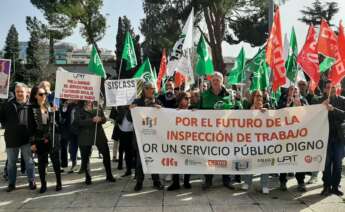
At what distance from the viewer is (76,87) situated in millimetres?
7488

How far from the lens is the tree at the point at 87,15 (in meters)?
36.6

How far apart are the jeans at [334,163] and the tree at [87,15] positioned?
102ft

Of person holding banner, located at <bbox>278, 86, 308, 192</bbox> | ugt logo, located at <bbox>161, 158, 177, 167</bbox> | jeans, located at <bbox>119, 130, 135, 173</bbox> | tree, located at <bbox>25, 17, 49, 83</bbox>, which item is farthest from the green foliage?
person holding banner, located at <bbox>278, 86, 308, 192</bbox>

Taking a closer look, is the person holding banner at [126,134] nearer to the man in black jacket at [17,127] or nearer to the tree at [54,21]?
the man in black jacket at [17,127]

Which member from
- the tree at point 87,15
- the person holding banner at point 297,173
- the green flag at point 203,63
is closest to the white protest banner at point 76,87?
the green flag at point 203,63

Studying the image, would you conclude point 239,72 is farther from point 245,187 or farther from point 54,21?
point 54,21

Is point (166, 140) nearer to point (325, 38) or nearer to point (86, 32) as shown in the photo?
point (325, 38)

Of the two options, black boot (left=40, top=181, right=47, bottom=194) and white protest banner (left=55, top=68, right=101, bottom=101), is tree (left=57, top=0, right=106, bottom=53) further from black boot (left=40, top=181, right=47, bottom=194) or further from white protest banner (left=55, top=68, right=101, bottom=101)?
black boot (left=40, top=181, right=47, bottom=194)

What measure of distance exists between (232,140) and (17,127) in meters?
3.71

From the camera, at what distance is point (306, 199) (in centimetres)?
648

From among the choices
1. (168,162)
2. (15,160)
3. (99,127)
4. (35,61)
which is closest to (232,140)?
(168,162)

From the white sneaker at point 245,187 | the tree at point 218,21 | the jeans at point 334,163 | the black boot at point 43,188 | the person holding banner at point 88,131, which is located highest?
the tree at point 218,21

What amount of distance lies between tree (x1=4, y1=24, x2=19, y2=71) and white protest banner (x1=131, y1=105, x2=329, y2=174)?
192ft

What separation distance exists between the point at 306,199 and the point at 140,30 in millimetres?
38053
